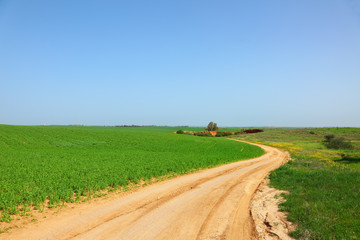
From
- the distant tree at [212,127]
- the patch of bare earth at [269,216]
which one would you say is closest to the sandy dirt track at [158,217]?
the patch of bare earth at [269,216]

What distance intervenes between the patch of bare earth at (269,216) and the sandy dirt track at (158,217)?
0.38 meters

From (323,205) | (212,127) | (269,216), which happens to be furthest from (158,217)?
(212,127)

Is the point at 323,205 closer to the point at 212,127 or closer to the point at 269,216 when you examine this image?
the point at 269,216

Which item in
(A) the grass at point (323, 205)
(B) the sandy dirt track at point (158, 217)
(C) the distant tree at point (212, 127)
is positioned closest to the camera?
(A) the grass at point (323, 205)

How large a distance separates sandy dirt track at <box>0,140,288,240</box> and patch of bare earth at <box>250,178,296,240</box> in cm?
38

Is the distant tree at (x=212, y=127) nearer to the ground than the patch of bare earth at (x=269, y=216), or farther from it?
farther from it

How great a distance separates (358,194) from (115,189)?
15720mm

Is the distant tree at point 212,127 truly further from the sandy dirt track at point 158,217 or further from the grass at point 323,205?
the sandy dirt track at point 158,217

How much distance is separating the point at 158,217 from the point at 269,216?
18.7ft

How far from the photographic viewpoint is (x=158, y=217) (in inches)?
391

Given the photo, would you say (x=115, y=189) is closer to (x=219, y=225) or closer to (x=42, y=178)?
(x=42, y=178)

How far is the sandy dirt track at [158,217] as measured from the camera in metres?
8.28

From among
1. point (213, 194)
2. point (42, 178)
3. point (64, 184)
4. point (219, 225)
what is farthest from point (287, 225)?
point (42, 178)

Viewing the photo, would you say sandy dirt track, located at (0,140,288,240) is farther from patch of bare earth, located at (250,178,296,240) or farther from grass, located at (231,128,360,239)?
grass, located at (231,128,360,239)
